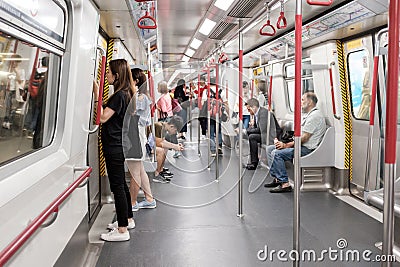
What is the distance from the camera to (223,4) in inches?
167

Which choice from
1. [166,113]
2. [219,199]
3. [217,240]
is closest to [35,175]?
[217,240]

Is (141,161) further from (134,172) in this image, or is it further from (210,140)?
(210,140)

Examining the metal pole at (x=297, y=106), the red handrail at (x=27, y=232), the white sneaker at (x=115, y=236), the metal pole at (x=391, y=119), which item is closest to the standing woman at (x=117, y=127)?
the white sneaker at (x=115, y=236)

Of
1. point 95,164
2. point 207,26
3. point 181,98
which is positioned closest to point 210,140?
point 181,98

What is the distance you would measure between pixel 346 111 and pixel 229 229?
2834 mm

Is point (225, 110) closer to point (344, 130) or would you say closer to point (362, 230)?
point (344, 130)

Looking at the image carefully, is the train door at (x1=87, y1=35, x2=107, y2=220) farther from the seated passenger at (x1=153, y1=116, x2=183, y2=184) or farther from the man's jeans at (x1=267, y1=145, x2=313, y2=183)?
the man's jeans at (x1=267, y1=145, x2=313, y2=183)

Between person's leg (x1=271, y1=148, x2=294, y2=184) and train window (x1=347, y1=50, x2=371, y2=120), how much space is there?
3.60 feet

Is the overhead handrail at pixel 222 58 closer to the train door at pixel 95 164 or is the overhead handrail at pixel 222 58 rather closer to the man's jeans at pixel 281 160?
the man's jeans at pixel 281 160

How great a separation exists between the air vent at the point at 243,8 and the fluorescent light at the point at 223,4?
68 millimetres

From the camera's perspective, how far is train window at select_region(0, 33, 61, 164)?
5.63ft

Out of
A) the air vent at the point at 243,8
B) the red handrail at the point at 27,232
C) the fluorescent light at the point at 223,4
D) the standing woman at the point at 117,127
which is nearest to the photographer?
the red handrail at the point at 27,232

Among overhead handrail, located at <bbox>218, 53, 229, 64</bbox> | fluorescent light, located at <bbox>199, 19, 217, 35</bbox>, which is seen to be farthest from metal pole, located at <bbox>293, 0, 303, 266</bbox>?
overhead handrail, located at <bbox>218, 53, 229, 64</bbox>

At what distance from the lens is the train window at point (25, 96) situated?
67.6 inches
